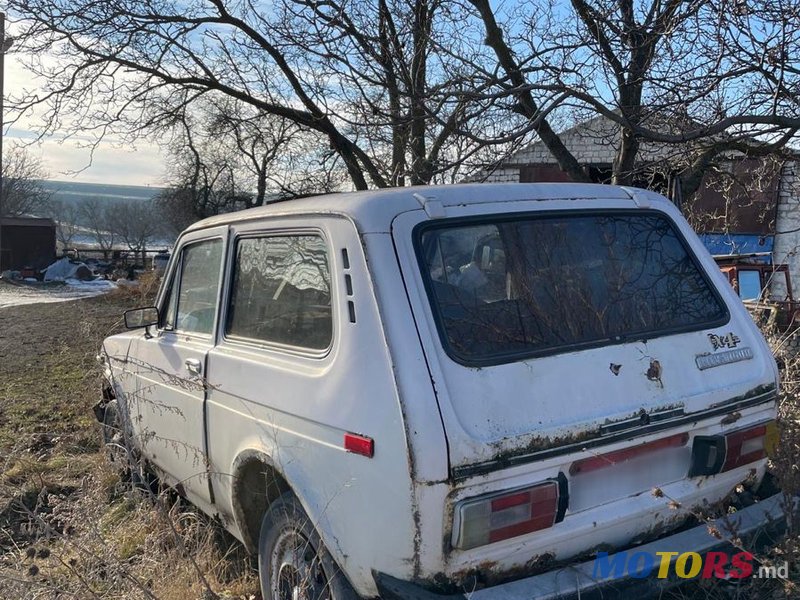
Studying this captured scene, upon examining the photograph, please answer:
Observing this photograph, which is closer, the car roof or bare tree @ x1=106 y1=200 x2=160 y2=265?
the car roof

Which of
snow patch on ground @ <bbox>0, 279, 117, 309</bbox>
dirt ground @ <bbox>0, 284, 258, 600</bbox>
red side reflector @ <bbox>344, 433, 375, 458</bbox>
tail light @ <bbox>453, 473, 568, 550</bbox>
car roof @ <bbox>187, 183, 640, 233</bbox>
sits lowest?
snow patch on ground @ <bbox>0, 279, 117, 309</bbox>

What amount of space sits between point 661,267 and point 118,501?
3.88 meters

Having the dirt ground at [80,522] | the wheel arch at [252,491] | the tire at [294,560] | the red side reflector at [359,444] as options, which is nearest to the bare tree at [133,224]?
the dirt ground at [80,522]

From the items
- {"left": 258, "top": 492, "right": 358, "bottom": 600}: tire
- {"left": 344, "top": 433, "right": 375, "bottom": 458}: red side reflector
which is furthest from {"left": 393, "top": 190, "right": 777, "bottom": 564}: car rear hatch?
{"left": 258, "top": 492, "right": 358, "bottom": 600}: tire

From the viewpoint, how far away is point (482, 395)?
2.18 metres

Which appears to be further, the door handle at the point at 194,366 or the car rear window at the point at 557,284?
the door handle at the point at 194,366

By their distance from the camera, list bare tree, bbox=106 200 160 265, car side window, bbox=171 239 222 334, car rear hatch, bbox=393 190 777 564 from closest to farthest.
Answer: car rear hatch, bbox=393 190 777 564
car side window, bbox=171 239 222 334
bare tree, bbox=106 200 160 265

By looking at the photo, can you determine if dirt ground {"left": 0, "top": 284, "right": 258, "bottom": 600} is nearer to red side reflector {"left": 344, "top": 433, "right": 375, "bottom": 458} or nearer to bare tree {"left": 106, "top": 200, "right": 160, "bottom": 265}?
red side reflector {"left": 344, "top": 433, "right": 375, "bottom": 458}

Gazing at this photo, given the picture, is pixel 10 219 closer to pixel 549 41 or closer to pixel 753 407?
pixel 549 41

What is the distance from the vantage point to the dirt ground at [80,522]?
2992mm

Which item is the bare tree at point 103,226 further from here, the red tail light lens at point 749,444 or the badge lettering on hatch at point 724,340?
the red tail light lens at point 749,444

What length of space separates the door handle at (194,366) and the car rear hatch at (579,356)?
54.8 inches

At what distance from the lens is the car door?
3328 millimetres

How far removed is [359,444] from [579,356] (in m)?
0.82
